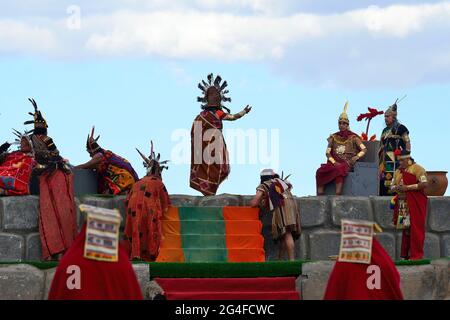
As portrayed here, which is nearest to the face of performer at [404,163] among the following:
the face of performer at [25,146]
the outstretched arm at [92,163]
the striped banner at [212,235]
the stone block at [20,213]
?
the striped banner at [212,235]

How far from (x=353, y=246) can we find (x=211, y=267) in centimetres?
477

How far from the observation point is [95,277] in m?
11.6

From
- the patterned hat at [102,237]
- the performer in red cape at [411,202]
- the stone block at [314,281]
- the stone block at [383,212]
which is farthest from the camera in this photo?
the stone block at [383,212]

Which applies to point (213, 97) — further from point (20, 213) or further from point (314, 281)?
point (314, 281)

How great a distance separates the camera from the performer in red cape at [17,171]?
1919 centimetres

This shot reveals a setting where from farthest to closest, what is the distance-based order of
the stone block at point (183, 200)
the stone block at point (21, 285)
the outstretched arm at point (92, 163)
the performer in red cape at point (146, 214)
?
the outstretched arm at point (92, 163) < the stone block at point (183, 200) < the performer in red cape at point (146, 214) < the stone block at point (21, 285)

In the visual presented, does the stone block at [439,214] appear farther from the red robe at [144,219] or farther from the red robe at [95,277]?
the red robe at [95,277]

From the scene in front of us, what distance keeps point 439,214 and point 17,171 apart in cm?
677

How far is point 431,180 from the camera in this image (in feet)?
68.4

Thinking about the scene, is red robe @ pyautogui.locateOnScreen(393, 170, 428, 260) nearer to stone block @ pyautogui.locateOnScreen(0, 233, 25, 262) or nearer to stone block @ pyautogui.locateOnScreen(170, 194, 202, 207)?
stone block @ pyautogui.locateOnScreen(170, 194, 202, 207)

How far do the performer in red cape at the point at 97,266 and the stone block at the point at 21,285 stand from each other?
4527mm

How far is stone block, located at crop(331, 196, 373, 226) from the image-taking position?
66.1ft

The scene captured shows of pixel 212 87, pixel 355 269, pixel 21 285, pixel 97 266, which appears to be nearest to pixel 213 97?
pixel 212 87
